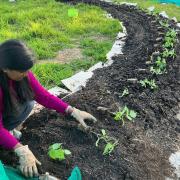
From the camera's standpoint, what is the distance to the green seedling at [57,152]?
3553 millimetres

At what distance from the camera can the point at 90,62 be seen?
6.70 metres

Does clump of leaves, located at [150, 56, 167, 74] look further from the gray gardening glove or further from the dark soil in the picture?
the gray gardening glove

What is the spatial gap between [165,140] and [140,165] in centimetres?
72

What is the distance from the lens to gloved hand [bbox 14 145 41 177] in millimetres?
3287

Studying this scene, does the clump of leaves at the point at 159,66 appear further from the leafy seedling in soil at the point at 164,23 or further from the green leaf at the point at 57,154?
the green leaf at the point at 57,154

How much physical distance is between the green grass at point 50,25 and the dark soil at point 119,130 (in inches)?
65.9

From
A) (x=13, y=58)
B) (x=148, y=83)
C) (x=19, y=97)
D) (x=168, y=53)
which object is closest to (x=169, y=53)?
(x=168, y=53)

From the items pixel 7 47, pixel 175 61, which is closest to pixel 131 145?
pixel 7 47

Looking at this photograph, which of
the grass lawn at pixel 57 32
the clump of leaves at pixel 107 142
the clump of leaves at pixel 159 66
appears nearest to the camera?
the clump of leaves at pixel 107 142

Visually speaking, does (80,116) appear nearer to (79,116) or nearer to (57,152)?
(79,116)

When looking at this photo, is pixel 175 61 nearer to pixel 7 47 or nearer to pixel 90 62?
pixel 90 62

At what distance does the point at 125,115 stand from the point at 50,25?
182 inches

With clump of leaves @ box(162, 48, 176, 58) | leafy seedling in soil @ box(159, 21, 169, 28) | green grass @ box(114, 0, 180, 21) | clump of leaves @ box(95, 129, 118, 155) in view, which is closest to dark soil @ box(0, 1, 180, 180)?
clump of leaves @ box(95, 129, 118, 155)

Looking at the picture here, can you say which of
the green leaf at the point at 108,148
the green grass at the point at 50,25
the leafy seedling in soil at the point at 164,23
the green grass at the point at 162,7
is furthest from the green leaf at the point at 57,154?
the green grass at the point at 162,7
